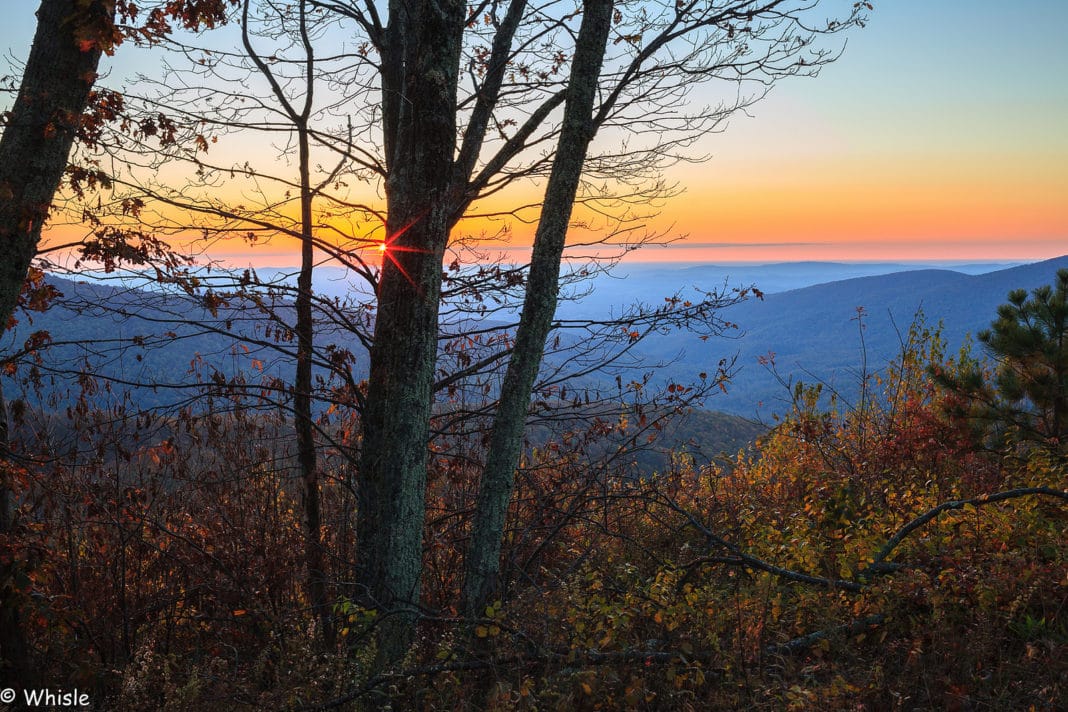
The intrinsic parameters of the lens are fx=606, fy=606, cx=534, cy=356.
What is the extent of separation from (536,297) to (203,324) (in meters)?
2.84

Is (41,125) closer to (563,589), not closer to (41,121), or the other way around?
(41,121)

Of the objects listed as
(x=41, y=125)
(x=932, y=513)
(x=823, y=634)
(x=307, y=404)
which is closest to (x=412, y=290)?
(x=307, y=404)

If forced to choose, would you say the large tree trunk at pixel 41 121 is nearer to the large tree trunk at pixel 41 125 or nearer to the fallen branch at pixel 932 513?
the large tree trunk at pixel 41 125

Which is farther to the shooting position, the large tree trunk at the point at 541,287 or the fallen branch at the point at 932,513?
the large tree trunk at the point at 541,287

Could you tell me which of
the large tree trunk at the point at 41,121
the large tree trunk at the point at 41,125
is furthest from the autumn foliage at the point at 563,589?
the large tree trunk at the point at 41,121

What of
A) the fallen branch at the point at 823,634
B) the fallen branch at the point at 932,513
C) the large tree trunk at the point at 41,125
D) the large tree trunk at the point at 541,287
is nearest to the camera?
the large tree trunk at the point at 41,125

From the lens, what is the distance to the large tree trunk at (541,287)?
16.8 feet

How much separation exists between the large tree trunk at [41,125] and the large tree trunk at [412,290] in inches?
79.1

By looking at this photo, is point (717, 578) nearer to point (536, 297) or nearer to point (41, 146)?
point (536, 297)

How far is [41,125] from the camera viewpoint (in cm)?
405

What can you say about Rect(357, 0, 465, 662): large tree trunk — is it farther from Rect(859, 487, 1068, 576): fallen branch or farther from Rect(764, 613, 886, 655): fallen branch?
Rect(859, 487, 1068, 576): fallen branch

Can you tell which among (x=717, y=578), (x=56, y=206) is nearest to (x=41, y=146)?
(x=56, y=206)

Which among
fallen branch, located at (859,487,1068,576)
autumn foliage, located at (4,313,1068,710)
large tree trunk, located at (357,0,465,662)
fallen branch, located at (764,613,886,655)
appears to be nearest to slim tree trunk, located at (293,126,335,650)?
autumn foliage, located at (4,313,1068,710)

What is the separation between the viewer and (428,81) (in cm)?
447
